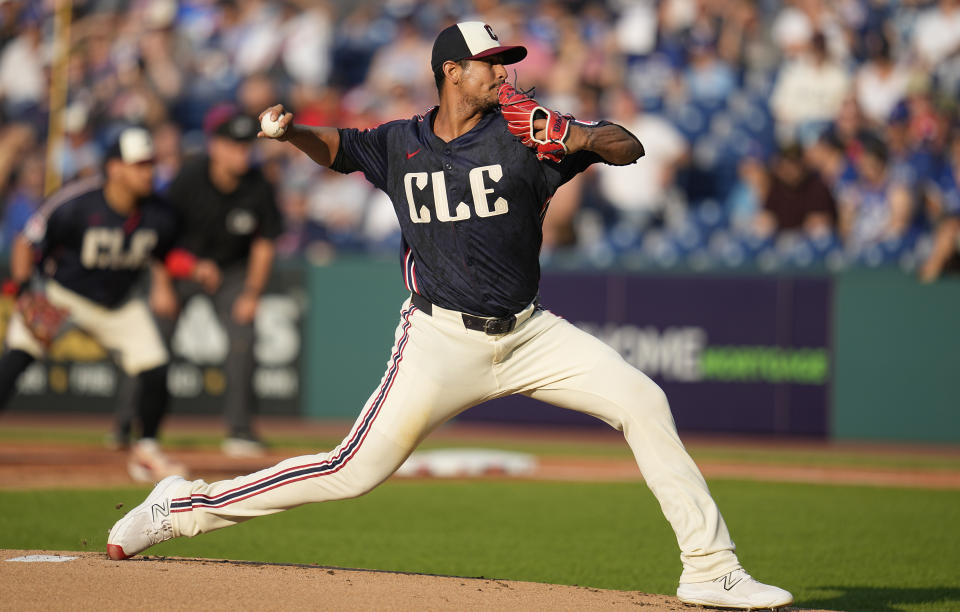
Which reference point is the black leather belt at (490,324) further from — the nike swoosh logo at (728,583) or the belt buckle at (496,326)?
the nike swoosh logo at (728,583)

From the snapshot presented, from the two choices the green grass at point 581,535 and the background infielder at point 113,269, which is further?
the background infielder at point 113,269

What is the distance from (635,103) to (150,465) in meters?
7.95

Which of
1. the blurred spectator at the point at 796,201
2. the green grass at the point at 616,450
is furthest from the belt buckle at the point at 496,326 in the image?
the blurred spectator at the point at 796,201

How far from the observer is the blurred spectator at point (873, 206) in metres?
12.6

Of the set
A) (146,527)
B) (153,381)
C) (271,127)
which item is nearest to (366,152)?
(271,127)

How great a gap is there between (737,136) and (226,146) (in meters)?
6.32

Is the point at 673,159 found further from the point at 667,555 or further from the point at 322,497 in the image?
the point at 322,497

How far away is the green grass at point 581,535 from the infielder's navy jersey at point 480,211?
1777 millimetres

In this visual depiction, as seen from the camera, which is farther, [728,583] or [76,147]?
[76,147]

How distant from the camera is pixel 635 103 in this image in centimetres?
1478

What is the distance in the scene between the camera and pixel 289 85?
17.3 m

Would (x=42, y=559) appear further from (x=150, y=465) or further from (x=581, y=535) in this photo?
(x=150, y=465)

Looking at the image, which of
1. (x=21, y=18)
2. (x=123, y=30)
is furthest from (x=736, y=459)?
(x=21, y=18)

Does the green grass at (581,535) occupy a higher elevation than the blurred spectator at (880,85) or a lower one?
lower
